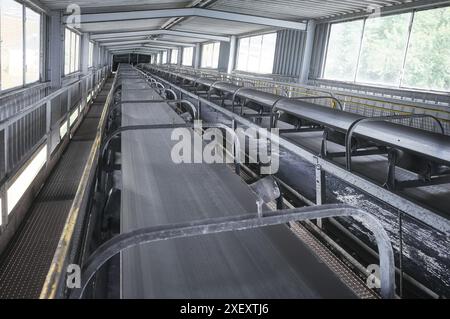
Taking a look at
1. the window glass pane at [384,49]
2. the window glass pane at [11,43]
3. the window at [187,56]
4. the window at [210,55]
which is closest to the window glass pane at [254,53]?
the window at [210,55]

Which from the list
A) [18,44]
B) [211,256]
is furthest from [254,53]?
[211,256]

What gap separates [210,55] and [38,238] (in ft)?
78.2

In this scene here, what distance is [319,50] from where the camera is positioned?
1322 centimetres

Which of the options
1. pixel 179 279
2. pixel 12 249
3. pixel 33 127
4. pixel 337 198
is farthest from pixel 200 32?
pixel 179 279

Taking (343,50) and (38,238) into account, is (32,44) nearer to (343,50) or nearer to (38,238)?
(38,238)

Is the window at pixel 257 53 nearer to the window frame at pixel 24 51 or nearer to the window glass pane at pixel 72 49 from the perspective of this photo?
the window glass pane at pixel 72 49

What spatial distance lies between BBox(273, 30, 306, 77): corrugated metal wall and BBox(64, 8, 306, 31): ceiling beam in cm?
124

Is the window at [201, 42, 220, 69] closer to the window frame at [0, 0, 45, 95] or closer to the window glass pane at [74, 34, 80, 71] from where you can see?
the window glass pane at [74, 34, 80, 71]

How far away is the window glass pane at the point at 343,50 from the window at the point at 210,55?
40.1ft

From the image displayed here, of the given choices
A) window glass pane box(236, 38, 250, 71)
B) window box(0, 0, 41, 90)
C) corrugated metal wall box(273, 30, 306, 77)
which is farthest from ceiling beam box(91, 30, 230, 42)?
window box(0, 0, 41, 90)

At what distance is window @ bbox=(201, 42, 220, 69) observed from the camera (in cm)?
2438
